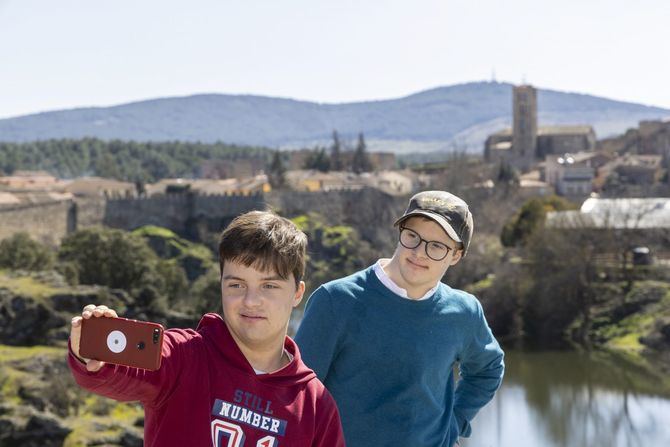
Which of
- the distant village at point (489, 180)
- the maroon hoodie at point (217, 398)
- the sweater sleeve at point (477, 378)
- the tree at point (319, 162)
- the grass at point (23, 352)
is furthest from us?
the tree at point (319, 162)

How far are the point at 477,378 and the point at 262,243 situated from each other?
1.28 meters

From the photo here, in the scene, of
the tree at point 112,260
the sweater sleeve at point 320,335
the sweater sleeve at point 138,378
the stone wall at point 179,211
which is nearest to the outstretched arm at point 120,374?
the sweater sleeve at point 138,378

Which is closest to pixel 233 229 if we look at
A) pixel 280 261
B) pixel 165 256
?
pixel 280 261

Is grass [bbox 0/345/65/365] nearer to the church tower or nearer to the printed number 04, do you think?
the printed number 04

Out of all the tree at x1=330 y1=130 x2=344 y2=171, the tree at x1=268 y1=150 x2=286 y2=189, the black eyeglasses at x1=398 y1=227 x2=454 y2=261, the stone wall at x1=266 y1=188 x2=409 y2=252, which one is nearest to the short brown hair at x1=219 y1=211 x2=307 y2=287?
the black eyeglasses at x1=398 y1=227 x2=454 y2=261

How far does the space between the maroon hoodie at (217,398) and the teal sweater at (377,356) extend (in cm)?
61

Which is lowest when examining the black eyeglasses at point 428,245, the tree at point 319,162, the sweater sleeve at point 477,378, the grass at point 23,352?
the grass at point 23,352

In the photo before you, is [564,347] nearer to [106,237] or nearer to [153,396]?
[106,237]

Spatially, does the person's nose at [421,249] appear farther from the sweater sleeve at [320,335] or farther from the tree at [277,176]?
the tree at [277,176]

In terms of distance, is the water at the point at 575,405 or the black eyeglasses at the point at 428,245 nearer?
the black eyeglasses at the point at 428,245

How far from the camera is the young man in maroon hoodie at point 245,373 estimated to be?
2.09 meters

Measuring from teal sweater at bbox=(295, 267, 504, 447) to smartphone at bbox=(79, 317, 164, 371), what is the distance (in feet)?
3.00

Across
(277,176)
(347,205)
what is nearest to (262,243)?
(347,205)

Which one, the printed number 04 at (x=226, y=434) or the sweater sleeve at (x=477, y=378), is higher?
the printed number 04 at (x=226, y=434)
